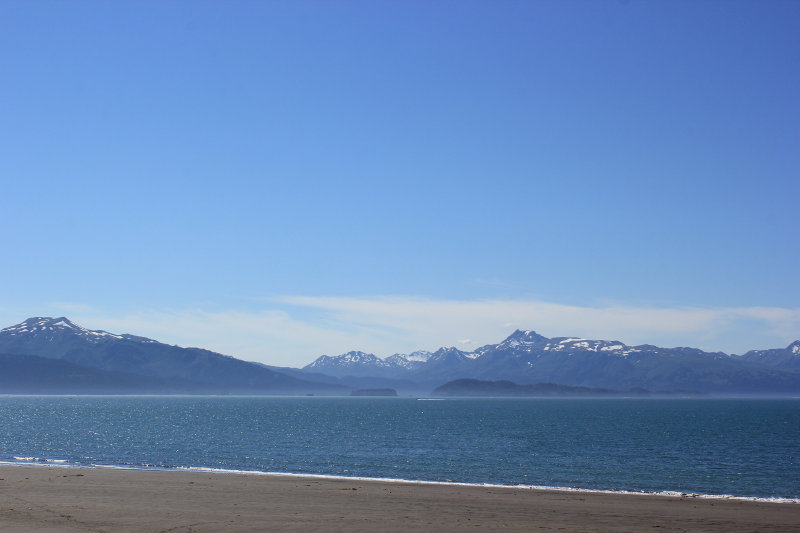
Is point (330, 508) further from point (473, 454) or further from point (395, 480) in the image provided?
point (473, 454)

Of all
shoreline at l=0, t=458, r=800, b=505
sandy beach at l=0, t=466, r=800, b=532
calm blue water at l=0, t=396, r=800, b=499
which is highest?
sandy beach at l=0, t=466, r=800, b=532

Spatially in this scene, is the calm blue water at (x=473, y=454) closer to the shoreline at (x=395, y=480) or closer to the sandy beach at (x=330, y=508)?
the shoreline at (x=395, y=480)

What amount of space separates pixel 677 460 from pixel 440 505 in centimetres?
3760

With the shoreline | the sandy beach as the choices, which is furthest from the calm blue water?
the sandy beach

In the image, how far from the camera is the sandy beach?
95.8 ft

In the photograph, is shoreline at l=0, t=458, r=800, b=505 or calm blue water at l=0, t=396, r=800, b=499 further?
calm blue water at l=0, t=396, r=800, b=499

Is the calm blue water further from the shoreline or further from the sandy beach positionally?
the sandy beach

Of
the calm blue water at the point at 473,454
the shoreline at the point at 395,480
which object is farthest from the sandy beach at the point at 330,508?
the calm blue water at the point at 473,454

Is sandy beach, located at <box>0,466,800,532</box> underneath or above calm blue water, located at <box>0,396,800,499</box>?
above

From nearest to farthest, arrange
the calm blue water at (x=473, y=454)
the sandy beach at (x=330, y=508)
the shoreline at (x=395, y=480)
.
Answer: the sandy beach at (x=330, y=508), the shoreline at (x=395, y=480), the calm blue water at (x=473, y=454)

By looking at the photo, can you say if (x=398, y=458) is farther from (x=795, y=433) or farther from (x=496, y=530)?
(x=795, y=433)

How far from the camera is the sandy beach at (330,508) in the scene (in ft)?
95.8

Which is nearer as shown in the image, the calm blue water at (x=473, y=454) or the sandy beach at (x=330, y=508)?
the sandy beach at (x=330, y=508)

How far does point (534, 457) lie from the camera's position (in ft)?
Answer: 216
